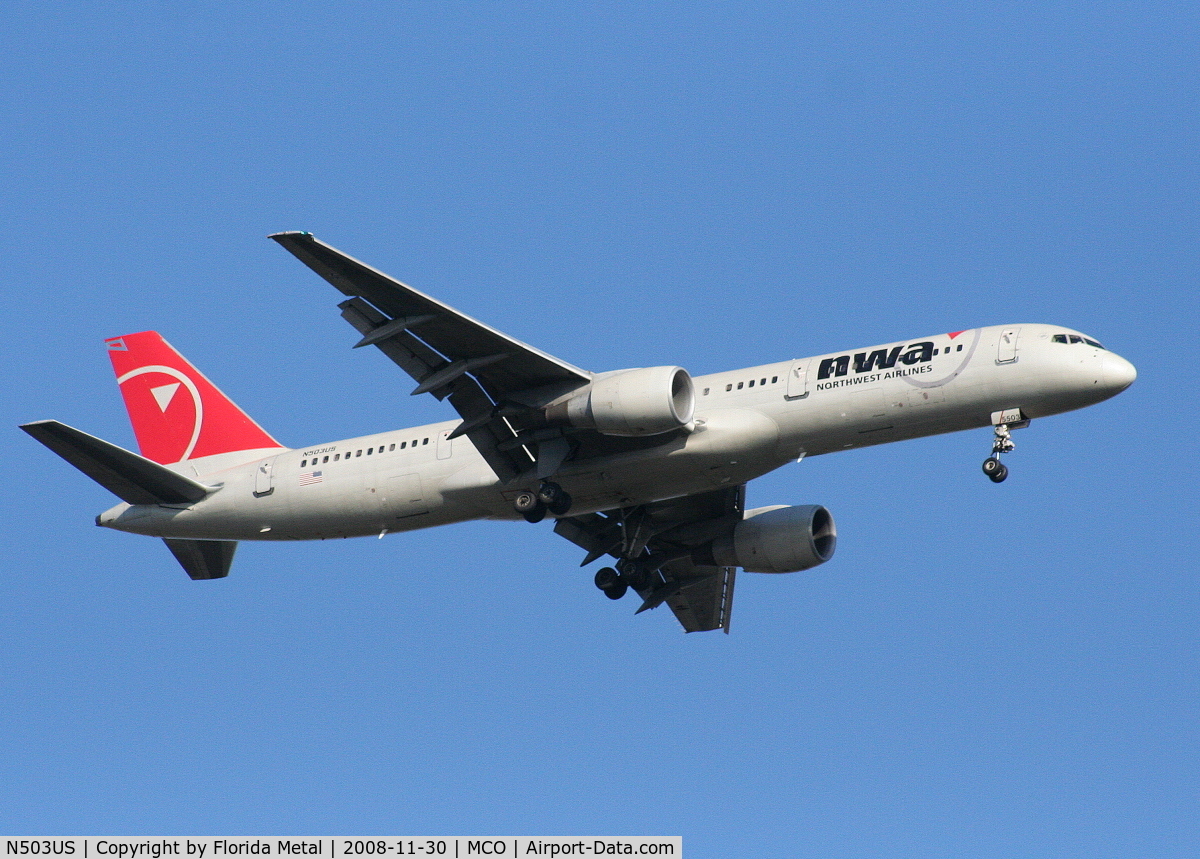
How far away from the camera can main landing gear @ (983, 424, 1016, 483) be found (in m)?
32.6

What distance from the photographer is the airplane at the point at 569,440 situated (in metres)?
32.6

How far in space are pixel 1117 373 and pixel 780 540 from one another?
1082 cm

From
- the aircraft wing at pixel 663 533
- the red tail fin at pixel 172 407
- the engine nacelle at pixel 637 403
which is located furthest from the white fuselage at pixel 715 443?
the aircraft wing at pixel 663 533

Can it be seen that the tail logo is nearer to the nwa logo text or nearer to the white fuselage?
the white fuselage

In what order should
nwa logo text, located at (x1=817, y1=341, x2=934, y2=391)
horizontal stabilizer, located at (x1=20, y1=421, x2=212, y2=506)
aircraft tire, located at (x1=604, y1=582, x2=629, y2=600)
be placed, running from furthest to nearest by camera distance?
aircraft tire, located at (x1=604, y1=582, x2=629, y2=600) < horizontal stabilizer, located at (x1=20, y1=421, x2=212, y2=506) < nwa logo text, located at (x1=817, y1=341, x2=934, y2=391)

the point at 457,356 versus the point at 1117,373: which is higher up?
the point at 457,356

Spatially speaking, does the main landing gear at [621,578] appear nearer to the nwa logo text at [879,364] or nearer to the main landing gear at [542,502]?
the main landing gear at [542,502]

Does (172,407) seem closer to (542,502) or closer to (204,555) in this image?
(204,555)

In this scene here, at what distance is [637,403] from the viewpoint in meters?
32.3

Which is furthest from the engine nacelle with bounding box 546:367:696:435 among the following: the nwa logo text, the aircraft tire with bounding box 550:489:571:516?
the nwa logo text

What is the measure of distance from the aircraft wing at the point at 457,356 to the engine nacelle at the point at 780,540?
7701 millimetres

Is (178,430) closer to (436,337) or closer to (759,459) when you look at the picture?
(436,337)

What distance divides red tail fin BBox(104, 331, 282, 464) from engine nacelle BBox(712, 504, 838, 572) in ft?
42.4
